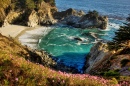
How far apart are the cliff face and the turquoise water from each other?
7.09 metres

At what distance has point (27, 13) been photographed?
310 ft

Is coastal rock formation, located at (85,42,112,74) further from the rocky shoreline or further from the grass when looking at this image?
the rocky shoreline

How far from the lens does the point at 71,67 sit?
5431cm

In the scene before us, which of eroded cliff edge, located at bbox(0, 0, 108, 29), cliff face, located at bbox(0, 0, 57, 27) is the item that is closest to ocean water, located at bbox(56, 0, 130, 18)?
eroded cliff edge, located at bbox(0, 0, 108, 29)

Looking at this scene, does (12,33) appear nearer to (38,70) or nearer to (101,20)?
(101,20)

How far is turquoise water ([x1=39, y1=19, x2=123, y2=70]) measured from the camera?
61269 mm

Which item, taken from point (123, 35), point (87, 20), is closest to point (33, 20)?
point (87, 20)

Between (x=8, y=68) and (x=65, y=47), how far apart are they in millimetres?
61616

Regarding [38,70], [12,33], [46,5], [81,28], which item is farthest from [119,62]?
[46,5]

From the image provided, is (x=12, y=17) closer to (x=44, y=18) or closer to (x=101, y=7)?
(x=44, y=18)

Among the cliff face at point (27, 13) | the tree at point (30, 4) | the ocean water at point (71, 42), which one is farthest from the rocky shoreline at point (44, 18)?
the ocean water at point (71, 42)

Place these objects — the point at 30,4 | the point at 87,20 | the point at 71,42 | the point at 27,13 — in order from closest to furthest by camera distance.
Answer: the point at 71,42, the point at 27,13, the point at 30,4, the point at 87,20

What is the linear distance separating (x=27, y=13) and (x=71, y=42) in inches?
1013

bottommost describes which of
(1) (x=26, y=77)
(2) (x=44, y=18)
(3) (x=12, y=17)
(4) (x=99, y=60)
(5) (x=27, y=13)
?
(2) (x=44, y=18)
